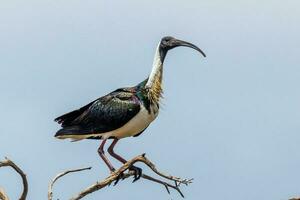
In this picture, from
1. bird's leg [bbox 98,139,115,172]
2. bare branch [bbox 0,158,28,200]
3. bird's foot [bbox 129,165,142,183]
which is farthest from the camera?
bird's leg [bbox 98,139,115,172]

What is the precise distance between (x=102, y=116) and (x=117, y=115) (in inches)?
11.9

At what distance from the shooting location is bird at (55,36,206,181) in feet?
63.0

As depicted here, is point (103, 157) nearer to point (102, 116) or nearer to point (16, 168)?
point (102, 116)

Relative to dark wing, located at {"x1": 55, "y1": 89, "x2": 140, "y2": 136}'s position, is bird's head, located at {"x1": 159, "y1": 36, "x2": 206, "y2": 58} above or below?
above

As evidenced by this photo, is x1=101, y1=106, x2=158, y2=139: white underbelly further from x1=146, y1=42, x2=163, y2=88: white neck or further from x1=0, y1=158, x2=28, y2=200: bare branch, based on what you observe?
x1=0, y1=158, x2=28, y2=200: bare branch

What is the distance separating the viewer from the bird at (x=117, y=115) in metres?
19.2

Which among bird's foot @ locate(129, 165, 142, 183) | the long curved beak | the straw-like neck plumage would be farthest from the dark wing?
bird's foot @ locate(129, 165, 142, 183)

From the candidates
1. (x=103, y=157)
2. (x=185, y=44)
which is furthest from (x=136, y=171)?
(x=185, y=44)

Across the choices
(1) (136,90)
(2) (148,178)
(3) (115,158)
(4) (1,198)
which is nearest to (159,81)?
(1) (136,90)

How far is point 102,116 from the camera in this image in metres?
19.5

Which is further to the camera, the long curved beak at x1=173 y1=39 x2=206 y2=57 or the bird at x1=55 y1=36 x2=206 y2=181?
the long curved beak at x1=173 y1=39 x2=206 y2=57

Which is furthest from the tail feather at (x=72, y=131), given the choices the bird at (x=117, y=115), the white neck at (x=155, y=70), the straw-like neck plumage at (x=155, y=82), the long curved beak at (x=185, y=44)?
the long curved beak at (x=185, y=44)

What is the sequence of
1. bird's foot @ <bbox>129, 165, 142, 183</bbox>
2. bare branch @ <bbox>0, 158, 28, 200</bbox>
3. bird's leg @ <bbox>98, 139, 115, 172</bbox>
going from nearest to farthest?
bare branch @ <bbox>0, 158, 28, 200</bbox>, bird's foot @ <bbox>129, 165, 142, 183</bbox>, bird's leg @ <bbox>98, 139, 115, 172</bbox>

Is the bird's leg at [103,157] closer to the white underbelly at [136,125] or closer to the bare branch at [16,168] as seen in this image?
the white underbelly at [136,125]
